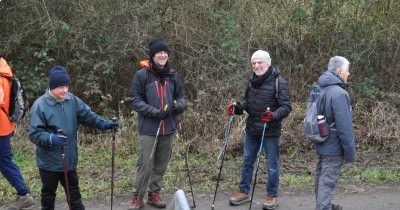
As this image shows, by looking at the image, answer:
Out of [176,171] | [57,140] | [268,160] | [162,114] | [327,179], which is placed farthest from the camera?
[176,171]

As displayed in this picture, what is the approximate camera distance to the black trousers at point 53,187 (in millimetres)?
5430

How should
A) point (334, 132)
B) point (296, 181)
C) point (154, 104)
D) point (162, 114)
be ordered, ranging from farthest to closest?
point (296, 181) → point (154, 104) → point (162, 114) → point (334, 132)

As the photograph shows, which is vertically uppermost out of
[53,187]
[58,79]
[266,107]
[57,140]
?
[58,79]

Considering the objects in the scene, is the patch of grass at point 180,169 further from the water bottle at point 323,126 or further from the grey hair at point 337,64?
the grey hair at point 337,64

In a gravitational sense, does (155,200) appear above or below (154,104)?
below

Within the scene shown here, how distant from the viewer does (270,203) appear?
6.41 metres

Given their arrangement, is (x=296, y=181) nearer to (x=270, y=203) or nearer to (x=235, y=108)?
(x=270, y=203)

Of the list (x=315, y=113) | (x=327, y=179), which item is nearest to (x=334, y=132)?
(x=315, y=113)

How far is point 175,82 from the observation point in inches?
247

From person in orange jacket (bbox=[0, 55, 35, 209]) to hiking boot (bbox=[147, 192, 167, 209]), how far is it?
136cm

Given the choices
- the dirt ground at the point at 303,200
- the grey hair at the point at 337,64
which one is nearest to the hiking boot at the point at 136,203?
the dirt ground at the point at 303,200

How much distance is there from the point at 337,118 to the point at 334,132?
183 mm

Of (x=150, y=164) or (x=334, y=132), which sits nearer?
(x=334, y=132)

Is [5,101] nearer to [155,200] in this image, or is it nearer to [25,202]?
[25,202]
